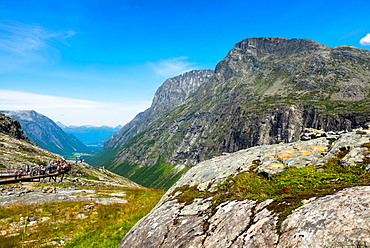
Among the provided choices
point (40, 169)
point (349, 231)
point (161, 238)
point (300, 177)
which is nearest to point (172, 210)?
point (161, 238)

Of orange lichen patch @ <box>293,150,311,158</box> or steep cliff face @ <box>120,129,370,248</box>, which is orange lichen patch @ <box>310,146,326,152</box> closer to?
steep cliff face @ <box>120,129,370,248</box>

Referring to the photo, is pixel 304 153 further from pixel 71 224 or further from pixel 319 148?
pixel 71 224

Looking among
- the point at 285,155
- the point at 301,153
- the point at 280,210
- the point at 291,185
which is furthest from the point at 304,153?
the point at 280,210

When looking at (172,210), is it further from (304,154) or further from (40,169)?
(40,169)

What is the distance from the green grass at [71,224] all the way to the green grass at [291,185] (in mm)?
8597

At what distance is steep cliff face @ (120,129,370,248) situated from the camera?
22.2ft

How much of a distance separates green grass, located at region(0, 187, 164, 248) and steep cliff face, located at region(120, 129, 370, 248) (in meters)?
4.68

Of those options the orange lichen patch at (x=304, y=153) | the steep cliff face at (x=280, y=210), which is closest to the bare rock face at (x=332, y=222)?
the steep cliff face at (x=280, y=210)

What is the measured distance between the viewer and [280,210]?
8.80 m

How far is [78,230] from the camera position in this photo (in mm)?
19141

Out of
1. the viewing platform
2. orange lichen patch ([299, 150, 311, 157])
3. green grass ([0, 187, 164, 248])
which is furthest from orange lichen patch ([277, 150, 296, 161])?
the viewing platform

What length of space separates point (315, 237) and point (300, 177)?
649 cm

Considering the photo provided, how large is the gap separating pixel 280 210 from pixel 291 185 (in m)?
3.64

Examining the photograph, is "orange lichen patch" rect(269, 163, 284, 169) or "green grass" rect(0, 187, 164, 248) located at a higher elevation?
"orange lichen patch" rect(269, 163, 284, 169)
